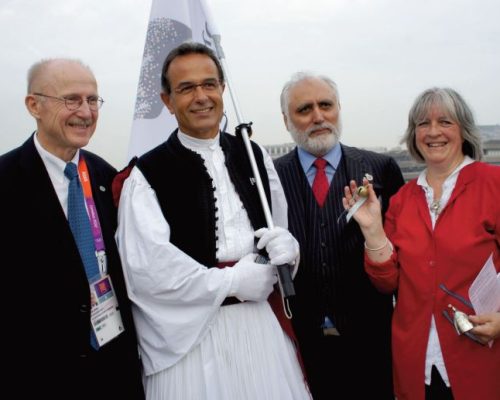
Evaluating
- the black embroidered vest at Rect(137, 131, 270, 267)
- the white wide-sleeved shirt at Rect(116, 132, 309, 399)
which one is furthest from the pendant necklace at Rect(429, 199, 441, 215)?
the white wide-sleeved shirt at Rect(116, 132, 309, 399)

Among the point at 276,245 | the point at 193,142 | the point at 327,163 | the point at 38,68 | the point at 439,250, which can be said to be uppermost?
the point at 38,68

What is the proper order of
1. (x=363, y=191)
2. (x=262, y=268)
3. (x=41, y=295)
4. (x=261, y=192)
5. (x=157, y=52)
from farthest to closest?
(x=157, y=52)
(x=363, y=191)
(x=261, y=192)
(x=262, y=268)
(x=41, y=295)

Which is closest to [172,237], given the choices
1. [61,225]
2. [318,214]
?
[61,225]

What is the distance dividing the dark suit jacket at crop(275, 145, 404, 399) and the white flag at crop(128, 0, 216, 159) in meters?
2.01

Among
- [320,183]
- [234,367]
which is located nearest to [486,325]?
[234,367]

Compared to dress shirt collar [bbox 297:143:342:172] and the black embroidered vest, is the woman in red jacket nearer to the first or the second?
dress shirt collar [bbox 297:143:342:172]

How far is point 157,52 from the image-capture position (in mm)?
4453

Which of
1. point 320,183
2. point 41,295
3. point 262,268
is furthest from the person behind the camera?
point 320,183

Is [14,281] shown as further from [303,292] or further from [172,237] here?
[303,292]

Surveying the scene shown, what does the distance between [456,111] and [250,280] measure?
1.44 meters

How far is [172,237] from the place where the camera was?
2.16 metres

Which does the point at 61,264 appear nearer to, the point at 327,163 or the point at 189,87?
the point at 189,87

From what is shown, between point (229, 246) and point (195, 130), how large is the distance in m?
0.61

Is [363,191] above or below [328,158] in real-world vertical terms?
below
